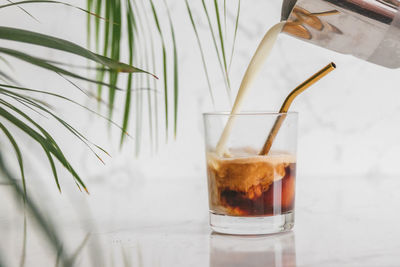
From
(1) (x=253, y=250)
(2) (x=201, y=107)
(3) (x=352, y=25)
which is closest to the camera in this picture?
(1) (x=253, y=250)

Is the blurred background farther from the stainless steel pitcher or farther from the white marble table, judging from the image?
the stainless steel pitcher

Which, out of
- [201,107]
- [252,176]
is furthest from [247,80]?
[201,107]

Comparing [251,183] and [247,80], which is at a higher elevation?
[247,80]

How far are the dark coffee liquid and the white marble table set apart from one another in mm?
28

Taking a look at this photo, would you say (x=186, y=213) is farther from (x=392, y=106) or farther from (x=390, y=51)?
(x=392, y=106)

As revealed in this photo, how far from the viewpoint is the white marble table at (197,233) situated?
0.51m

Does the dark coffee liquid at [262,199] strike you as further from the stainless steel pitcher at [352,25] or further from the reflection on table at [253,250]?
the stainless steel pitcher at [352,25]

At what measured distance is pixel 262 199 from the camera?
23.1 inches

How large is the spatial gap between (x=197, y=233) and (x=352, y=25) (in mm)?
290

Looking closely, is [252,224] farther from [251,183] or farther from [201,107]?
[201,107]

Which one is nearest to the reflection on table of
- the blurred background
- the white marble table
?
the white marble table

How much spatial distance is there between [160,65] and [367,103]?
0.42 metres

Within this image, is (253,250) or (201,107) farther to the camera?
(201,107)

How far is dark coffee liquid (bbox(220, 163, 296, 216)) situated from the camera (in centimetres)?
58
